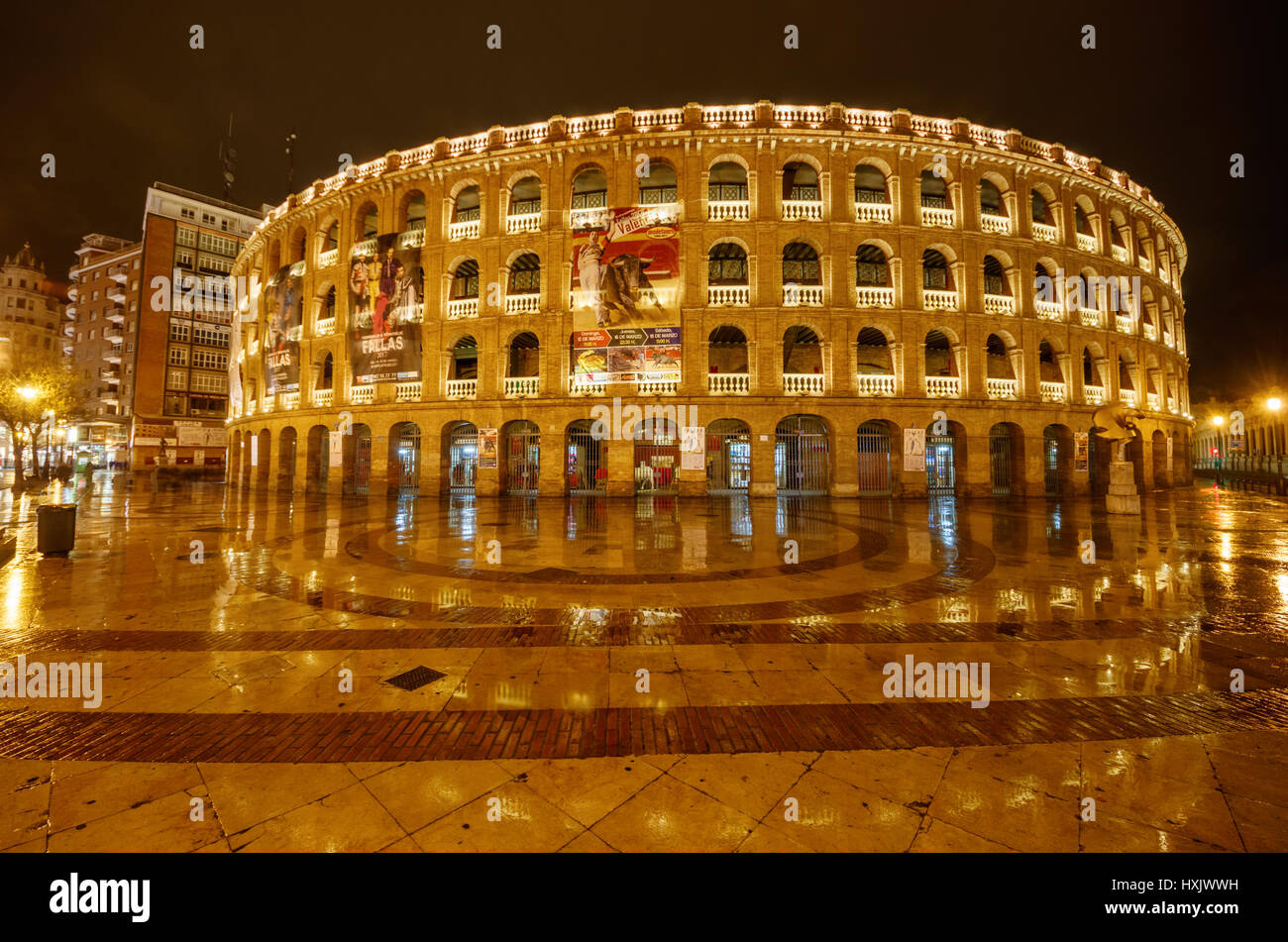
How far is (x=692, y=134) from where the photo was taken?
21297 millimetres

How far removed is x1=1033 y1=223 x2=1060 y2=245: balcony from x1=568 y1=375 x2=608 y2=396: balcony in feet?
71.9

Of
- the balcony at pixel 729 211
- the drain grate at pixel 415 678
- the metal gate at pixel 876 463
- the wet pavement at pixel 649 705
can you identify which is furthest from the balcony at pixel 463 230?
the drain grate at pixel 415 678

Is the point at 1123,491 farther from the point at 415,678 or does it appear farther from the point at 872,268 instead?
the point at 415,678

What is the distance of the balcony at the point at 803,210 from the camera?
21.6 m

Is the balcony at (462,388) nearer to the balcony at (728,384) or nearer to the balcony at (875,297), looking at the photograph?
the balcony at (728,384)

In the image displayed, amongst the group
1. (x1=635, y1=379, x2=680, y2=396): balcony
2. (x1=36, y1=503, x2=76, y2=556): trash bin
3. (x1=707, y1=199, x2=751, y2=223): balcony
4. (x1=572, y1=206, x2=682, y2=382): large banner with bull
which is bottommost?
(x1=36, y1=503, x2=76, y2=556): trash bin

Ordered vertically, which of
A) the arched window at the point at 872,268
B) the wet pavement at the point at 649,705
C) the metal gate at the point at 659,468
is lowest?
the wet pavement at the point at 649,705

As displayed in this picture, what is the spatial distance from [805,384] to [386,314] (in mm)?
19805

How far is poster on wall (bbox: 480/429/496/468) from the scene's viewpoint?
22.2 meters

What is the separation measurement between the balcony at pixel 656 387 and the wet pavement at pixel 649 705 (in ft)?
42.8

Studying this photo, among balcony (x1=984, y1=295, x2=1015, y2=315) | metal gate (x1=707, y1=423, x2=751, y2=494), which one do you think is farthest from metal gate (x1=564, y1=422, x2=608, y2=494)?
balcony (x1=984, y1=295, x2=1015, y2=315)

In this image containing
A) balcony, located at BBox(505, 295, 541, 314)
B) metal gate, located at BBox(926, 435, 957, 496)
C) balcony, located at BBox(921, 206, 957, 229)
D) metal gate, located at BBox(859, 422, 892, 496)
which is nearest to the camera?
balcony, located at BBox(921, 206, 957, 229)

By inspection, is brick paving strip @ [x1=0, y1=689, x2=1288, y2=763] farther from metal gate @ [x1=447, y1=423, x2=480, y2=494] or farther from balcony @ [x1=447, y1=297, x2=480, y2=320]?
metal gate @ [x1=447, y1=423, x2=480, y2=494]
